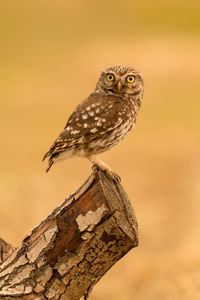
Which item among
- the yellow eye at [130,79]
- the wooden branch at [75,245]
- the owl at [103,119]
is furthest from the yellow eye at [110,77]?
the wooden branch at [75,245]

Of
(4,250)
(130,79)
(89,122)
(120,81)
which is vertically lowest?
(4,250)

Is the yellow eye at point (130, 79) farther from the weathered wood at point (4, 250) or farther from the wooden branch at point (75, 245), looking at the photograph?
the weathered wood at point (4, 250)

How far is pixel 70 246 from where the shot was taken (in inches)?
102

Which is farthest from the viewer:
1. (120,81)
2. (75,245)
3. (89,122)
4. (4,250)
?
(4,250)

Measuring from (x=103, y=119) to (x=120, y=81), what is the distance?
0.38 meters

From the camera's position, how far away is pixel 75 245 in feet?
8.48

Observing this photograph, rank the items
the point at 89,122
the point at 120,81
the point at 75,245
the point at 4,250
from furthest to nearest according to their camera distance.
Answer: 1. the point at 4,250
2. the point at 120,81
3. the point at 89,122
4. the point at 75,245

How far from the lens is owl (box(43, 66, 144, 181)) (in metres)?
3.00

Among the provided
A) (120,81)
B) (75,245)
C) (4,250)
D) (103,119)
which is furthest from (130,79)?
(4,250)

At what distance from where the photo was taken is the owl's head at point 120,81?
3277 millimetres

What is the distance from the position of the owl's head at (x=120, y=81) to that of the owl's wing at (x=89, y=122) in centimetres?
15

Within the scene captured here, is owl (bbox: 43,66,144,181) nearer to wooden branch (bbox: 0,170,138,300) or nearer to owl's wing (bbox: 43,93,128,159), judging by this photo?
owl's wing (bbox: 43,93,128,159)

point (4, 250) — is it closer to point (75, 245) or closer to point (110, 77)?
point (75, 245)

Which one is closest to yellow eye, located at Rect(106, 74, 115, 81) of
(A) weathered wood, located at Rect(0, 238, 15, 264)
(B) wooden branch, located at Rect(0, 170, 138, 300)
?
(B) wooden branch, located at Rect(0, 170, 138, 300)
